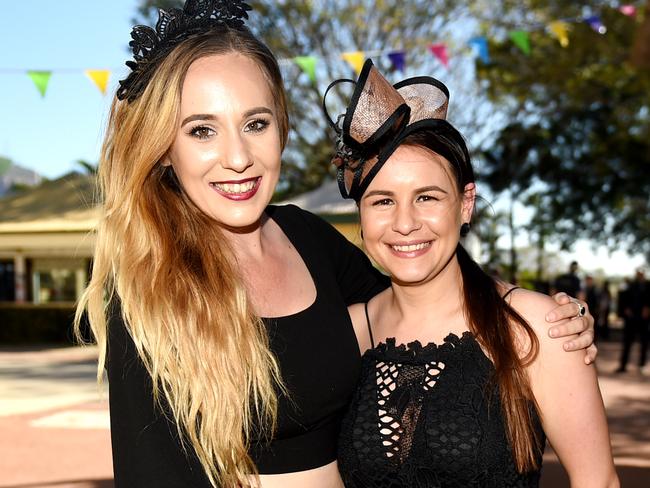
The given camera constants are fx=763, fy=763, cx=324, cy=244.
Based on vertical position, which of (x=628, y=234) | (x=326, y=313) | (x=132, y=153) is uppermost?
(x=132, y=153)

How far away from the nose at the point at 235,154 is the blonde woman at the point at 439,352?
34 centimetres

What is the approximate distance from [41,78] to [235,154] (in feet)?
30.6

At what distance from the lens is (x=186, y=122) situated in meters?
2.29

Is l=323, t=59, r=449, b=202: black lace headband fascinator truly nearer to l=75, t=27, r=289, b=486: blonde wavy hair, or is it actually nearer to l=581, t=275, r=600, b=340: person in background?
l=75, t=27, r=289, b=486: blonde wavy hair

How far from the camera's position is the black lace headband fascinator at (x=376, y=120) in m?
2.38

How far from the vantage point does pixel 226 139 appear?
7.61ft

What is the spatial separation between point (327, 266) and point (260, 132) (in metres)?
0.64

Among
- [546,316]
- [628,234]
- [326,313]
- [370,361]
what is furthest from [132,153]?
[628,234]

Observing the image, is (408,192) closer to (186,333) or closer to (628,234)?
(186,333)

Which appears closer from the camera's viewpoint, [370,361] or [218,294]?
[218,294]

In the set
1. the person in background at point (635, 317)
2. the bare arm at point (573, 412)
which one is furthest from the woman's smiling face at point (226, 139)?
the person in background at point (635, 317)

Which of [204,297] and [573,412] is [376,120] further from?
[573,412]

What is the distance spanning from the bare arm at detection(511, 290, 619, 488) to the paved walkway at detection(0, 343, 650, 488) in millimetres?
3835

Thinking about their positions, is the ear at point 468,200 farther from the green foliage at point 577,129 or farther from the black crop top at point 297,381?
the green foliage at point 577,129
